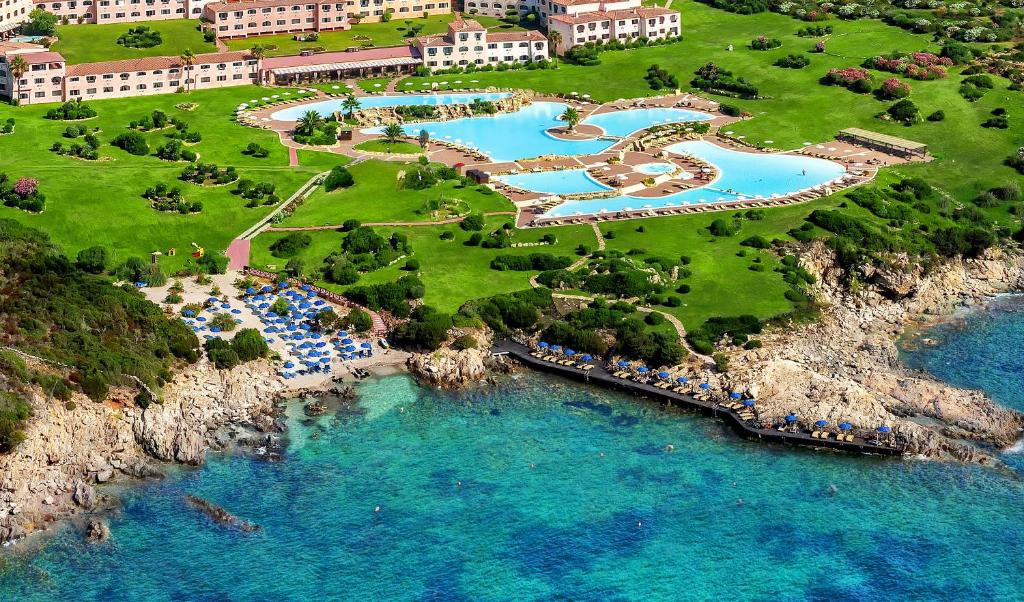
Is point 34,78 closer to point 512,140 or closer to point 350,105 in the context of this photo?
point 350,105

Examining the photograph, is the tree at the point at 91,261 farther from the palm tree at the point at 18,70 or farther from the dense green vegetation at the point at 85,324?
the palm tree at the point at 18,70

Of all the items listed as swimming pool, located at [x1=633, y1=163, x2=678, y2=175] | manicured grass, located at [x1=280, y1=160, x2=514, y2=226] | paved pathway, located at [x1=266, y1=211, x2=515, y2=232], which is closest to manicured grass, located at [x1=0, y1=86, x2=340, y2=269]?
paved pathway, located at [x1=266, y1=211, x2=515, y2=232]

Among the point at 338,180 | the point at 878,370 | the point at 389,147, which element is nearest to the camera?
the point at 878,370

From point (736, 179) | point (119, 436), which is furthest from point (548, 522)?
point (736, 179)

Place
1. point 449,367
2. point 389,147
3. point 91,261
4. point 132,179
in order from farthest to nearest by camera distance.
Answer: point 389,147 → point 132,179 → point 91,261 → point 449,367

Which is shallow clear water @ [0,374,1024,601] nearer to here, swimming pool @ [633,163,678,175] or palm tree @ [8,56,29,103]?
swimming pool @ [633,163,678,175]

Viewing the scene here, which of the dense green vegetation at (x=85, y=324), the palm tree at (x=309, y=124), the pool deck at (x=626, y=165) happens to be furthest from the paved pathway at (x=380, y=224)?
the palm tree at (x=309, y=124)

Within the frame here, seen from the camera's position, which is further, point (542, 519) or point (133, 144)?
point (133, 144)
